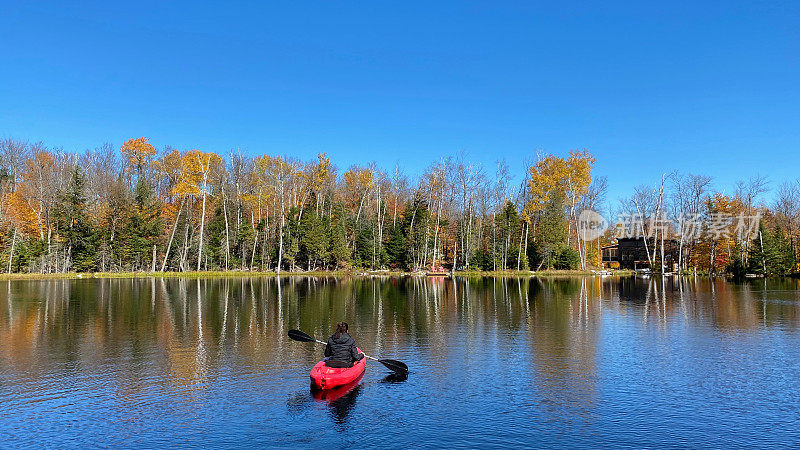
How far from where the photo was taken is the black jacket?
44.2 feet

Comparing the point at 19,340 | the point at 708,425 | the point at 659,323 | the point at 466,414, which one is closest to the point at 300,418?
the point at 466,414

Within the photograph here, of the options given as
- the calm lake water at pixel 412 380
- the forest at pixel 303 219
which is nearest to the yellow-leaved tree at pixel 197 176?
the forest at pixel 303 219

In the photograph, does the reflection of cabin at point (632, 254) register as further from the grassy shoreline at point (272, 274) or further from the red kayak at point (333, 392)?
the red kayak at point (333, 392)

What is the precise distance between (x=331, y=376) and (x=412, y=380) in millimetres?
2228

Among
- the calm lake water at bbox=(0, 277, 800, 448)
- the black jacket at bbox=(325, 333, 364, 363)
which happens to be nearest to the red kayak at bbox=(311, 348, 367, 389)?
the black jacket at bbox=(325, 333, 364, 363)

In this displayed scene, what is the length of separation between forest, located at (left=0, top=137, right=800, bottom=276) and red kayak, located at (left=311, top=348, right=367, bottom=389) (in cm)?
4990

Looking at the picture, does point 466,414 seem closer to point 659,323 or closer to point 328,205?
point 659,323

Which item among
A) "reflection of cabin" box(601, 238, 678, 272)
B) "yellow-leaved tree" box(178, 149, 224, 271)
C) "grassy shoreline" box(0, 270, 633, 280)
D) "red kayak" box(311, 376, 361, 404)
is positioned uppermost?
"yellow-leaved tree" box(178, 149, 224, 271)

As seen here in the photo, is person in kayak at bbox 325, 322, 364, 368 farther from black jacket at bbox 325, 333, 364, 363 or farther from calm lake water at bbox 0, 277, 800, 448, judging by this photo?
calm lake water at bbox 0, 277, 800, 448

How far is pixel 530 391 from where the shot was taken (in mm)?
12586

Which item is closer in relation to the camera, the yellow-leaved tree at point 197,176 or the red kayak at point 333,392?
the red kayak at point 333,392

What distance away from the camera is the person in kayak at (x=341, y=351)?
525 inches

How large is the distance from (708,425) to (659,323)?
48.8ft

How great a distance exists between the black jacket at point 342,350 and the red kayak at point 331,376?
0.25 metres
